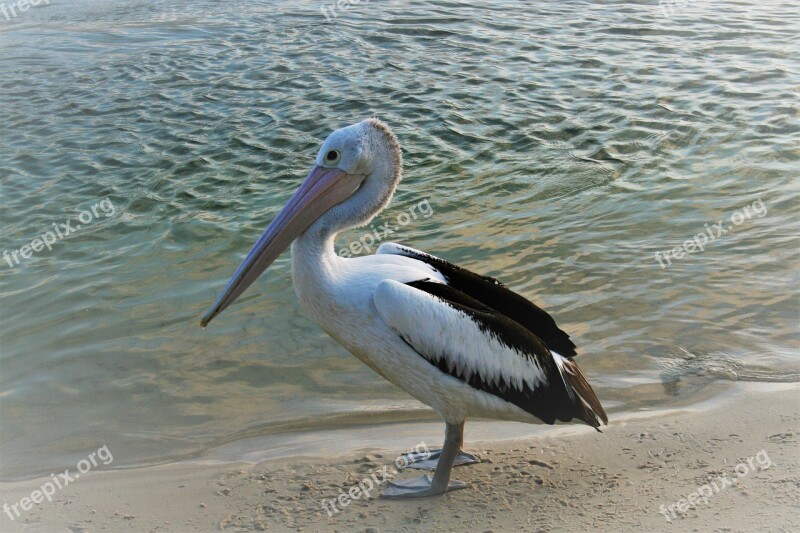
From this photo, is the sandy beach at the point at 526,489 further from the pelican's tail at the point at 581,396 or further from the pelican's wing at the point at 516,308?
the pelican's wing at the point at 516,308

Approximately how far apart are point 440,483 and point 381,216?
364 cm

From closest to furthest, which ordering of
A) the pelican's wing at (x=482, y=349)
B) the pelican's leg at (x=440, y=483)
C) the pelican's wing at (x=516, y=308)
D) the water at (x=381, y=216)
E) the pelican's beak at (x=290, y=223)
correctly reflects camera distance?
the pelican's wing at (x=482, y=349) < the pelican's leg at (x=440, y=483) < the pelican's beak at (x=290, y=223) < the pelican's wing at (x=516, y=308) < the water at (x=381, y=216)

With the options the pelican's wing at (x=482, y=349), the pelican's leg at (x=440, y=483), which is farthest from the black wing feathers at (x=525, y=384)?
the pelican's leg at (x=440, y=483)

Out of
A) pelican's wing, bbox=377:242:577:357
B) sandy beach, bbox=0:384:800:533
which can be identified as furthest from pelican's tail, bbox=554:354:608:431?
sandy beach, bbox=0:384:800:533

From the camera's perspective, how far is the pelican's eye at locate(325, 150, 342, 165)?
424cm

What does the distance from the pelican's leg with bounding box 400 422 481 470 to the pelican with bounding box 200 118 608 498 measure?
2cm

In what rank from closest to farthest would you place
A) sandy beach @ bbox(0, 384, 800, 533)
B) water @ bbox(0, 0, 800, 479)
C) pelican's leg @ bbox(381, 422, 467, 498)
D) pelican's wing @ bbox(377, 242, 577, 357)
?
sandy beach @ bbox(0, 384, 800, 533) < pelican's leg @ bbox(381, 422, 467, 498) < pelican's wing @ bbox(377, 242, 577, 357) < water @ bbox(0, 0, 800, 479)

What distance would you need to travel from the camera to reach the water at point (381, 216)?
5004 mm

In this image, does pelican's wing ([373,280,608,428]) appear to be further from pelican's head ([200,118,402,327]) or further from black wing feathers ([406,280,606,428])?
pelican's head ([200,118,402,327])

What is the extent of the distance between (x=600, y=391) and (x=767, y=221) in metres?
3.06

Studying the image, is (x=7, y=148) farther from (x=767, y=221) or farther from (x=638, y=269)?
(x=767, y=221)

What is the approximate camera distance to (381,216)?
7.30 m

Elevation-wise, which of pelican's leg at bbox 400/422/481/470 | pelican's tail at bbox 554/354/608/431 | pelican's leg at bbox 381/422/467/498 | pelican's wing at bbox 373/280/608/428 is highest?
pelican's wing at bbox 373/280/608/428

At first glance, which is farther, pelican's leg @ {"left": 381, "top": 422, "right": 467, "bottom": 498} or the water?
the water
